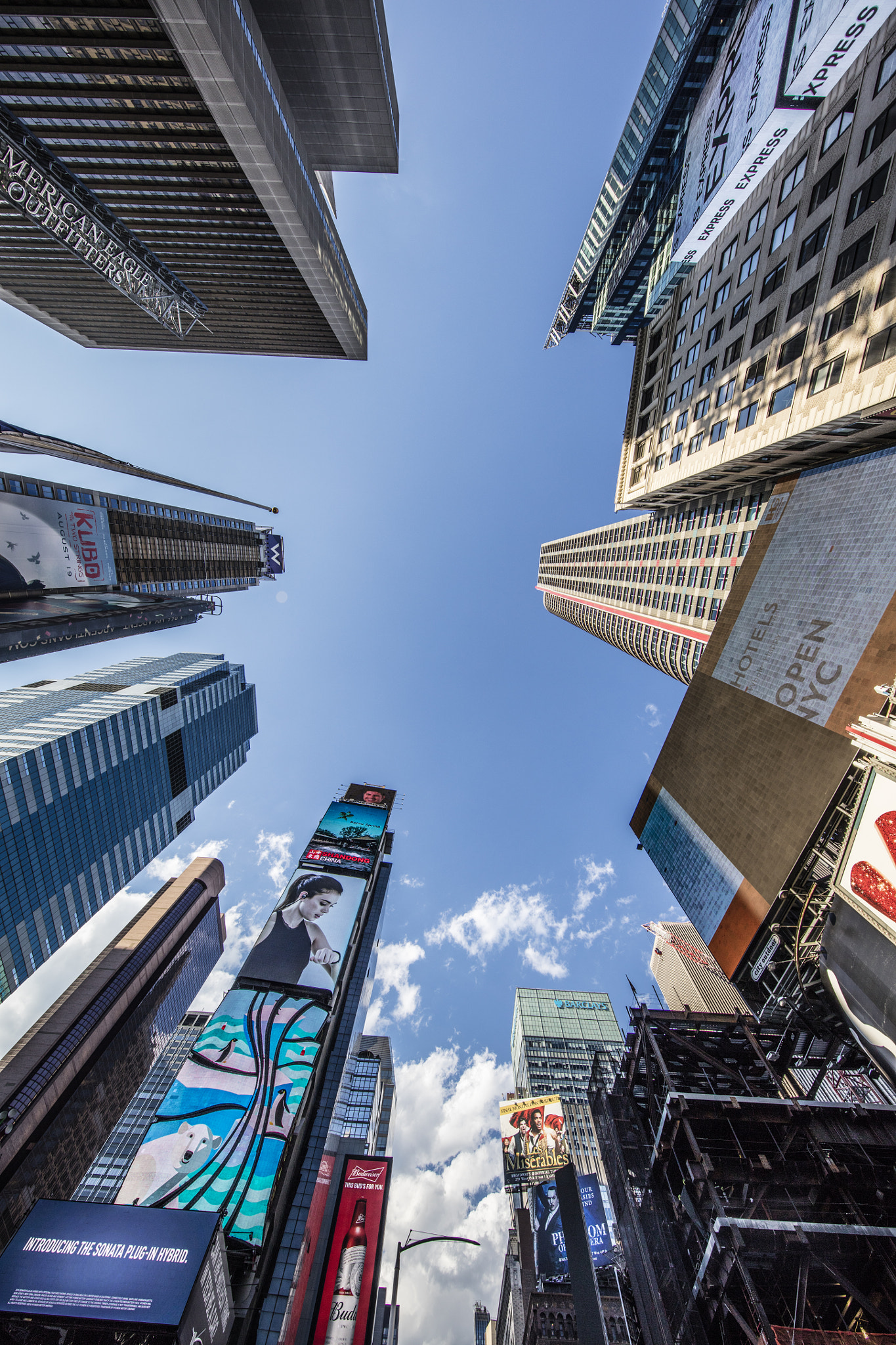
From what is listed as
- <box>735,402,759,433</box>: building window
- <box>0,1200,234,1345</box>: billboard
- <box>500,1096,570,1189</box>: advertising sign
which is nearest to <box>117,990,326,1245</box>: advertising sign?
<box>0,1200,234,1345</box>: billboard

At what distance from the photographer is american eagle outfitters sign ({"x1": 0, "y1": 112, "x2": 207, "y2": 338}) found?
51.5 m

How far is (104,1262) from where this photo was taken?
2508cm

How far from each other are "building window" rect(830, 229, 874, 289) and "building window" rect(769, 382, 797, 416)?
4.48 meters

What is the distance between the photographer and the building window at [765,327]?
30.4 m

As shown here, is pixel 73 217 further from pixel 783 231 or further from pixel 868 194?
pixel 868 194

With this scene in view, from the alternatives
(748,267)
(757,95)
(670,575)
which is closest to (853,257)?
(757,95)

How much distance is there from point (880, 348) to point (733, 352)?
15.9 m

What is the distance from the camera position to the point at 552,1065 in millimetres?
117438

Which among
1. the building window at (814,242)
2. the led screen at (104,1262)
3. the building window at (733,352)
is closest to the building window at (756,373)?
the building window at (733,352)

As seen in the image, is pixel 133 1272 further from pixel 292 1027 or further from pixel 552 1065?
pixel 552 1065

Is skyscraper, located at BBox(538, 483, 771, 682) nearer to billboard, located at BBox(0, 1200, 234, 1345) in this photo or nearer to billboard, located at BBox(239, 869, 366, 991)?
billboard, located at BBox(0, 1200, 234, 1345)

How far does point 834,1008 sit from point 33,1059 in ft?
406

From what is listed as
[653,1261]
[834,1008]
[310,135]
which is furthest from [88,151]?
[653,1261]

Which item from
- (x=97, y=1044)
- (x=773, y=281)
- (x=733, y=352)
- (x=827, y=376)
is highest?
(x=773, y=281)
